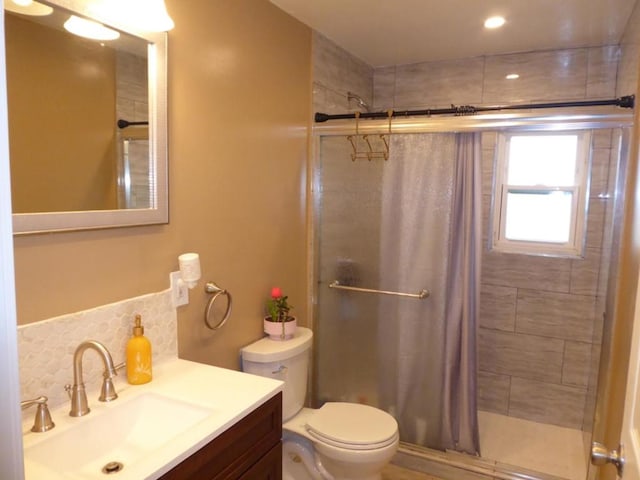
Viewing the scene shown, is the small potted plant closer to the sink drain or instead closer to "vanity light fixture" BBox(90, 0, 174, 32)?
the sink drain

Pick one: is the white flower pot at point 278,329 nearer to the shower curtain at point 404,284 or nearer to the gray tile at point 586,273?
the shower curtain at point 404,284

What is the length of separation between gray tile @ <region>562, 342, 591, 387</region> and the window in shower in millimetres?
598

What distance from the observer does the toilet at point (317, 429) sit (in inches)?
79.4

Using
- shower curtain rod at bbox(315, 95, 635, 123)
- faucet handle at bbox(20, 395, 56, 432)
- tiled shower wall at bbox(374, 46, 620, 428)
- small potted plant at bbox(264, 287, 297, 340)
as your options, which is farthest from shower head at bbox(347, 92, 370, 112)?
faucet handle at bbox(20, 395, 56, 432)

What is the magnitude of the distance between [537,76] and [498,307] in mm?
1508

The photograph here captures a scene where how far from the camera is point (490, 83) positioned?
9.92 feet

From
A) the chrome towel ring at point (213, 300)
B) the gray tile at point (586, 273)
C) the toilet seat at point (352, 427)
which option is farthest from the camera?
the gray tile at point (586, 273)

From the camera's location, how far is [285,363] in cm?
212

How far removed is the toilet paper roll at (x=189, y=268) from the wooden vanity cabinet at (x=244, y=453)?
1.71 feet

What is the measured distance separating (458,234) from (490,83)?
1248mm

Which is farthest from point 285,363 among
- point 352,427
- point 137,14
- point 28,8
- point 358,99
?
point 358,99

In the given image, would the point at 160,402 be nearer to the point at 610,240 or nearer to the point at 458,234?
the point at 458,234

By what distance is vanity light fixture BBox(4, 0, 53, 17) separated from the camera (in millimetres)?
1178

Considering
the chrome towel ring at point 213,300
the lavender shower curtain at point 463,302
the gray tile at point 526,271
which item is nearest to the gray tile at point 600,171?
the gray tile at point 526,271
